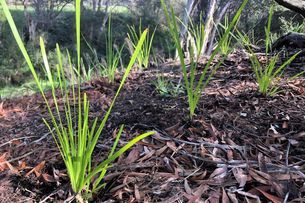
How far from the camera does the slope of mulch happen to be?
0.75 meters

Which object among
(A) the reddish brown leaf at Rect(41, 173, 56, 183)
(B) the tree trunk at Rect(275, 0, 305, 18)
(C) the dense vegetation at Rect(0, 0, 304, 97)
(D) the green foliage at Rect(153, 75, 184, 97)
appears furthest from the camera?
(C) the dense vegetation at Rect(0, 0, 304, 97)

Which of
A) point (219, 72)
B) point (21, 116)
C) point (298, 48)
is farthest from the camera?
point (298, 48)

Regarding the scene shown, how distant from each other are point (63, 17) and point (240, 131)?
2088 centimetres

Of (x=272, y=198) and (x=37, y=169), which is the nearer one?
(x=272, y=198)

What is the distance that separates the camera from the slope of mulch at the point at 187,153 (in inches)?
29.5

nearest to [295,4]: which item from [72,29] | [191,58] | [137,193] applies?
[191,58]

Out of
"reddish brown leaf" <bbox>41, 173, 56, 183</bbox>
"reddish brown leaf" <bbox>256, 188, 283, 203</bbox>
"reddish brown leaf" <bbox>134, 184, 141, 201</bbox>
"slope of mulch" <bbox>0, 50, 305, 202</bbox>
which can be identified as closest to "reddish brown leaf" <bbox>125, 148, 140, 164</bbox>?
"slope of mulch" <bbox>0, 50, 305, 202</bbox>

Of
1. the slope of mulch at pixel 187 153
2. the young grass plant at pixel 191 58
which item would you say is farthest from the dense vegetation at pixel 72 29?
the young grass plant at pixel 191 58

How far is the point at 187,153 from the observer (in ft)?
2.90

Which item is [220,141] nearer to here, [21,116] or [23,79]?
[21,116]

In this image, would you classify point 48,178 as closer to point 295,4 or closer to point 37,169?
point 37,169

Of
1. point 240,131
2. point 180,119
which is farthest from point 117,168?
point 240,131

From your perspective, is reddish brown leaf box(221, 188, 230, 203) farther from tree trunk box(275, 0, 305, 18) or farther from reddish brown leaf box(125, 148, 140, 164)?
tree trunk box(275, 0, 305, 18)

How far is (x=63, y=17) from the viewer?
19.8 metres
